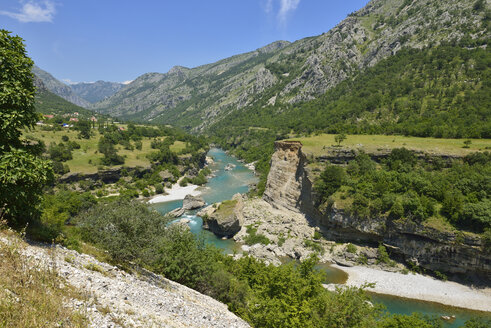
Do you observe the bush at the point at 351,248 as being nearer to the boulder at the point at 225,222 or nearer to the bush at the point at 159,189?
the boulder at the point at 225,222

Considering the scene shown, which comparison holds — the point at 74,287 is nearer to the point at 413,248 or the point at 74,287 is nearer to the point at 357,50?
the point at 413,248

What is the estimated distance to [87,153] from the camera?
79688 millimetres

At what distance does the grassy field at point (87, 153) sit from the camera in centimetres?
7125

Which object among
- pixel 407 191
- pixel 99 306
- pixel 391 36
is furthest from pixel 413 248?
pixel 391 36

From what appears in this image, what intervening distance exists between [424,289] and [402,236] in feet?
22.8

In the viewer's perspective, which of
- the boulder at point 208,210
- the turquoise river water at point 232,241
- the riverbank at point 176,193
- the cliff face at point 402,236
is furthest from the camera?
the riverbank at point 176,193

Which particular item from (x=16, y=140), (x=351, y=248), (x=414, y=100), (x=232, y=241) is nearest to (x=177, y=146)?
(x=232, y=241)

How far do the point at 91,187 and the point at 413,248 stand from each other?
76.0 m

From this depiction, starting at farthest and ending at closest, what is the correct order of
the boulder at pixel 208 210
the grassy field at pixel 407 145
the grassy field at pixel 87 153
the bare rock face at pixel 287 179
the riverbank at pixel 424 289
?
the grassy field at pixel 87 153 → the bare rock face at pixel 287 179 → the boulder at pixel 208 210 → the grassy field at pixel 407 145 → the riverbank at pixel 424 289

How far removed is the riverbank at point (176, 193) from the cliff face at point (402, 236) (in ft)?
105

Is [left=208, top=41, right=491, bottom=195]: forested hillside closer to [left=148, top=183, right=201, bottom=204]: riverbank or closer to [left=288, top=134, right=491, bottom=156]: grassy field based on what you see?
[left=288, top=134, right=491, bottom=156]: grassy field

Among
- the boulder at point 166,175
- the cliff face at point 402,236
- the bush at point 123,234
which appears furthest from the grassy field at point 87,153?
the bush at point 123,234

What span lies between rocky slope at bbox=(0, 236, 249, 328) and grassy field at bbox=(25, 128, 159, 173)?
70800mm

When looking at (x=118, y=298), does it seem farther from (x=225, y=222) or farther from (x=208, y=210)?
(x=208, y=210)
